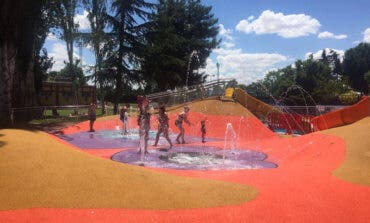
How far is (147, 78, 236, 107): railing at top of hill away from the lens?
30.6m

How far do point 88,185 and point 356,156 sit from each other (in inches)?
387

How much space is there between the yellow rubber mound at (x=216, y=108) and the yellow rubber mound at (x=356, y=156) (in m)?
9.58

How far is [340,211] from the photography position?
8.12 meters

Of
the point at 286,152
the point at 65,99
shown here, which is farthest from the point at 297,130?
the point at 65,99

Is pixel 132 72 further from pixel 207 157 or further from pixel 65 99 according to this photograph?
pixel 207 157

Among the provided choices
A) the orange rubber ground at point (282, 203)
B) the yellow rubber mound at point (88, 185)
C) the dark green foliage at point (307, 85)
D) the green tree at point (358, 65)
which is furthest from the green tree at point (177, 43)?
the green tree at point (358, 65)

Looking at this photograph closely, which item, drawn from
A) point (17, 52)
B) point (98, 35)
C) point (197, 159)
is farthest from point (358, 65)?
point (197, 159)

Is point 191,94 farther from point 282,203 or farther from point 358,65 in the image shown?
point 358,65

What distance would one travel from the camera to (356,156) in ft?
45.1

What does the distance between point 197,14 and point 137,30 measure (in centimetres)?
1260

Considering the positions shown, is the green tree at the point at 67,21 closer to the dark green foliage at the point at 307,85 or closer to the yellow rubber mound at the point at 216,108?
the yellow rubber mound at the point at 216,108

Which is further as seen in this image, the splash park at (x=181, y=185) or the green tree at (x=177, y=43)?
the green tree at (x=177, y=43)

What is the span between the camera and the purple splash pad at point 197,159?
13538 mm

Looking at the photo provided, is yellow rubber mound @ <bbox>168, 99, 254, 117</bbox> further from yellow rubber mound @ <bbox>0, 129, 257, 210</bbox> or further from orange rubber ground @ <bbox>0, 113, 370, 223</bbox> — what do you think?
yellow rubber mound @ <bbox>0, 129, 257, 210</bbox>
